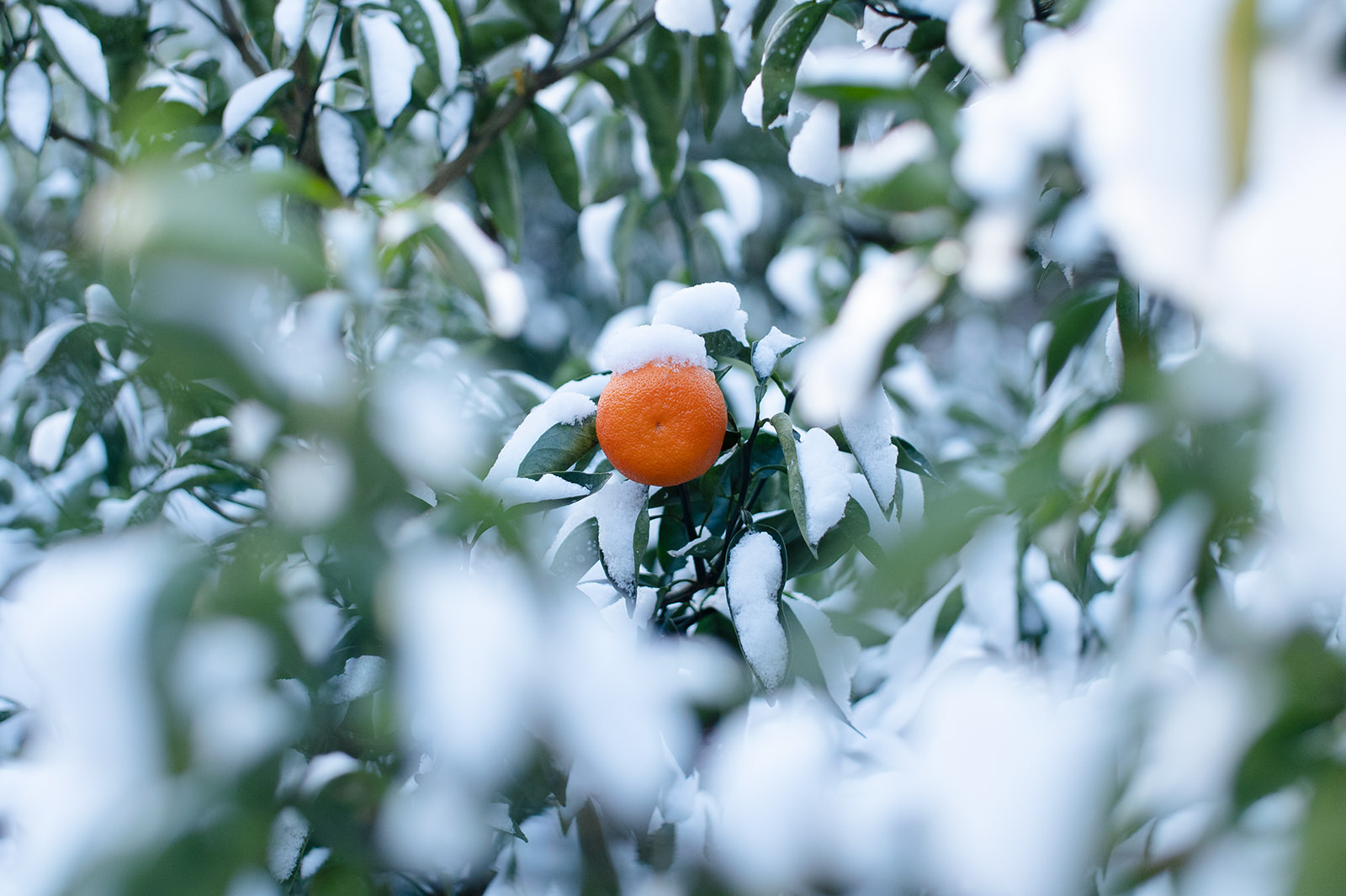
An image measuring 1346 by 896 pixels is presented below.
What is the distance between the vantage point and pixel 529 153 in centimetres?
245

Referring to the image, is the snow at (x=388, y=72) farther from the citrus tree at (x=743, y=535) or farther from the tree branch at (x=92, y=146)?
the tree branch at (x=92, y=146)

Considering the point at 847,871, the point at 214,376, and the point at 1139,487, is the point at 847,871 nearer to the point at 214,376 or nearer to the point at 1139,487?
the point at 1139,487

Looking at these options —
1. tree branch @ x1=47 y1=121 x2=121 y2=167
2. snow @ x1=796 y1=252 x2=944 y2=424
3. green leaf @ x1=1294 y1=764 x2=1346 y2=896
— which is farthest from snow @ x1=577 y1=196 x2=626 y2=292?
green leaf @ x1=1294 y1=764 x2=1346 y2=896

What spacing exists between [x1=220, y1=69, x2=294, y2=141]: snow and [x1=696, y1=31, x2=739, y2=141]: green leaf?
381 mm

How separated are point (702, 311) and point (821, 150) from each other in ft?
0.47

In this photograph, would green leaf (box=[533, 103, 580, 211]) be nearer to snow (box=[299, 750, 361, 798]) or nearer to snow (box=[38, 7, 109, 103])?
snow (box=[38, 7, 109, 103])

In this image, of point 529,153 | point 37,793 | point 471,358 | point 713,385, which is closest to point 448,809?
point 37,793

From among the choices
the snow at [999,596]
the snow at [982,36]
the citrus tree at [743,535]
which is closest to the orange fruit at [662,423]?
the citrus tree at [743,535]

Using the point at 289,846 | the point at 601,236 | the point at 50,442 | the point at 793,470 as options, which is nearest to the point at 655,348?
the point at 793,470

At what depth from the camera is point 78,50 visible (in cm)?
84

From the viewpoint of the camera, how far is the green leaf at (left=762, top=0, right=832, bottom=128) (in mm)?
586

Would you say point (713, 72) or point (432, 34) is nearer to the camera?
point (432, 34)

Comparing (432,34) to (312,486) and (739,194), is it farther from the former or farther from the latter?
(312,486)

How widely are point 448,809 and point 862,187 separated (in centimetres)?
28
